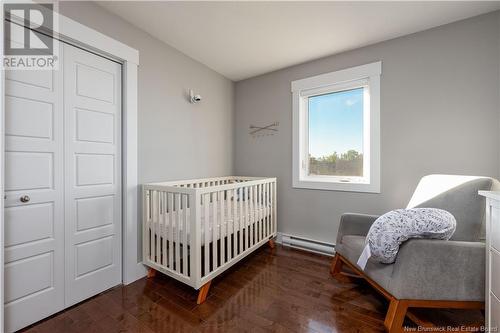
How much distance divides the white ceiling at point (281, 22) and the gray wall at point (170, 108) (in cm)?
13

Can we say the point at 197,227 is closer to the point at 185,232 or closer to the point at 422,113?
the point at 185,232

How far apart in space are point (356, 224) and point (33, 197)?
2.46 m

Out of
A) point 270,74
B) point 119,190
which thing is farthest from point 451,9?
point 119,190

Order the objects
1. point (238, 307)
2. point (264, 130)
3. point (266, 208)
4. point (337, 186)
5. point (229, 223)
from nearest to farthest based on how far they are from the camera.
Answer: point (238, 307)
point (229, 223)
point (337, 186)
point (266, 208)
point (264, 130)

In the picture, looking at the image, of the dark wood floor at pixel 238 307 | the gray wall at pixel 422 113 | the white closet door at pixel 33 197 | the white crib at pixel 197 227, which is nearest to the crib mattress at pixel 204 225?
the white crib at pixel 197 227

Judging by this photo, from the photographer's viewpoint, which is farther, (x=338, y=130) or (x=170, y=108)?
(x=338, y=130)

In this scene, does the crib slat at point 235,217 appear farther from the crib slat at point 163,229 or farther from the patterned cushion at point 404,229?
the patterned cushion at point 404,229

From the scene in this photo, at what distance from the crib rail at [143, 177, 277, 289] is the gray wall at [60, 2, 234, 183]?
275 mm

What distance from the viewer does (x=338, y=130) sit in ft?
8.52

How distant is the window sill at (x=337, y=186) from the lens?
227cm

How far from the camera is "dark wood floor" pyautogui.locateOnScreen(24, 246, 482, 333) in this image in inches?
55.1

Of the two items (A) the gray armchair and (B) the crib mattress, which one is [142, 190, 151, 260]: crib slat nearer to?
(B) the crib mattress

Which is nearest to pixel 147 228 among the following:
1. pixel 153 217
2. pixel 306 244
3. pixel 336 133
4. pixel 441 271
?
pixel 153 217

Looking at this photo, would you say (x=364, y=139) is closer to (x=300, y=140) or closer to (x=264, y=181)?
(x=300, y=140)
